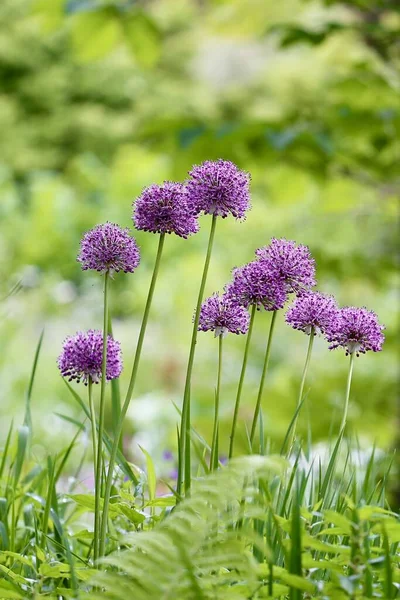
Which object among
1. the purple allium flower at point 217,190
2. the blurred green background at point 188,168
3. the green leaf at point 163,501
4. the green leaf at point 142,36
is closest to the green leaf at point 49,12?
the blurred green background at point 188,168

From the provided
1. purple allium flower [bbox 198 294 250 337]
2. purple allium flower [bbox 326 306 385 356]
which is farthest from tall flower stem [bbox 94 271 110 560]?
purple allium flower [bbox 326 306 385 356]

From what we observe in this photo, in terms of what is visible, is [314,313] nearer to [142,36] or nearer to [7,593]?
[7,593]

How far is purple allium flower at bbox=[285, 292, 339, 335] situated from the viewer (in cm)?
80

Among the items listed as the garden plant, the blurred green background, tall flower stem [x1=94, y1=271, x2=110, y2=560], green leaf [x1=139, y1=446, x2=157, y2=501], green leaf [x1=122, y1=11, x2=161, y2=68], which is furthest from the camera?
the blurred green background

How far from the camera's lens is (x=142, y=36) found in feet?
7.10

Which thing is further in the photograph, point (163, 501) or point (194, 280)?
point (194, 280)

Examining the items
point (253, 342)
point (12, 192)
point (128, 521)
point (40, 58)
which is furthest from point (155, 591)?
point (40, 58)

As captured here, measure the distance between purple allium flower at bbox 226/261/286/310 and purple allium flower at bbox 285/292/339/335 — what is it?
40 mm

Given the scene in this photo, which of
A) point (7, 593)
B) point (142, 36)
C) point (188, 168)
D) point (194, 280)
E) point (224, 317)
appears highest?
point (194, 280)

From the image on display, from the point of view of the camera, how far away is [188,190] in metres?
0.80

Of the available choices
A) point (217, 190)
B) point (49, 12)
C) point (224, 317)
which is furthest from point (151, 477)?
point (49, 12)

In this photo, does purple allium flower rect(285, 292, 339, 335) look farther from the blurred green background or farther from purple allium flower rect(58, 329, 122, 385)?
the blurred green background

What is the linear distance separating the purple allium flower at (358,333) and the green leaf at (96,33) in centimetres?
154

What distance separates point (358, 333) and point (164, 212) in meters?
0.23
